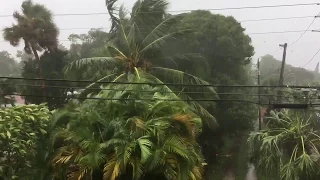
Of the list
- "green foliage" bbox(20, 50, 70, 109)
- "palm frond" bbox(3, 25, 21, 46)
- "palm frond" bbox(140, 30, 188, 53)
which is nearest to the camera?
"palm frond" bbox(140, 30, 188, 53)

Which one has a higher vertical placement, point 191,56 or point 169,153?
point 191,56

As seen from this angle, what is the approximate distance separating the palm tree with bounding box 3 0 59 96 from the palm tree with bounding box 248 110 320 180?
37.4 ft

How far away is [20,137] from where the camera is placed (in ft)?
30.5

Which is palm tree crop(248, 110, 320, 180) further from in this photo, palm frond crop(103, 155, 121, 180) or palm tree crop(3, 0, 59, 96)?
palm tree crop(3, 0, 59, 96)

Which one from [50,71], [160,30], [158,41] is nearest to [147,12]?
[160,30]

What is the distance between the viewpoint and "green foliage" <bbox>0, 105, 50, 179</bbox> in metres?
8.77

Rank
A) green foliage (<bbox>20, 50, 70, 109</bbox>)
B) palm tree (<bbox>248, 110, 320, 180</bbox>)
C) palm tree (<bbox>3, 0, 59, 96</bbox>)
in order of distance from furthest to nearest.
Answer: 1. green foliage (<bbox>20, 50, 70, 109</bbox>)
2. palm tree (<bbox>3, 0, 59, 96</bbox>)
3. palm tree (<bbox>248, 110, 320, 180</bbox>)

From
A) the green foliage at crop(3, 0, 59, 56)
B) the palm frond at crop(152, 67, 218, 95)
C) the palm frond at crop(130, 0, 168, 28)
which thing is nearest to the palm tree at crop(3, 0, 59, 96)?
the green foliage at crop(3, 0, 59, 56)

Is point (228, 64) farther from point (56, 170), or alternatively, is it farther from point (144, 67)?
point (56, 170)

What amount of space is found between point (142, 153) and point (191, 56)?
8.02m

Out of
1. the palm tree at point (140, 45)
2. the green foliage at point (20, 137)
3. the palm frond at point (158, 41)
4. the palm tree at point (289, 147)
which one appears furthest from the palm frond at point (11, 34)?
the palm tree at point (289, 147)

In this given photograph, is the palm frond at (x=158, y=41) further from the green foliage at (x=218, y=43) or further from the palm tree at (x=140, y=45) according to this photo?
the green foliage at (x=218, y=43)

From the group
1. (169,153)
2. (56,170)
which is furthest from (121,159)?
(56,170)

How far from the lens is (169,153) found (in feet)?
31.0
